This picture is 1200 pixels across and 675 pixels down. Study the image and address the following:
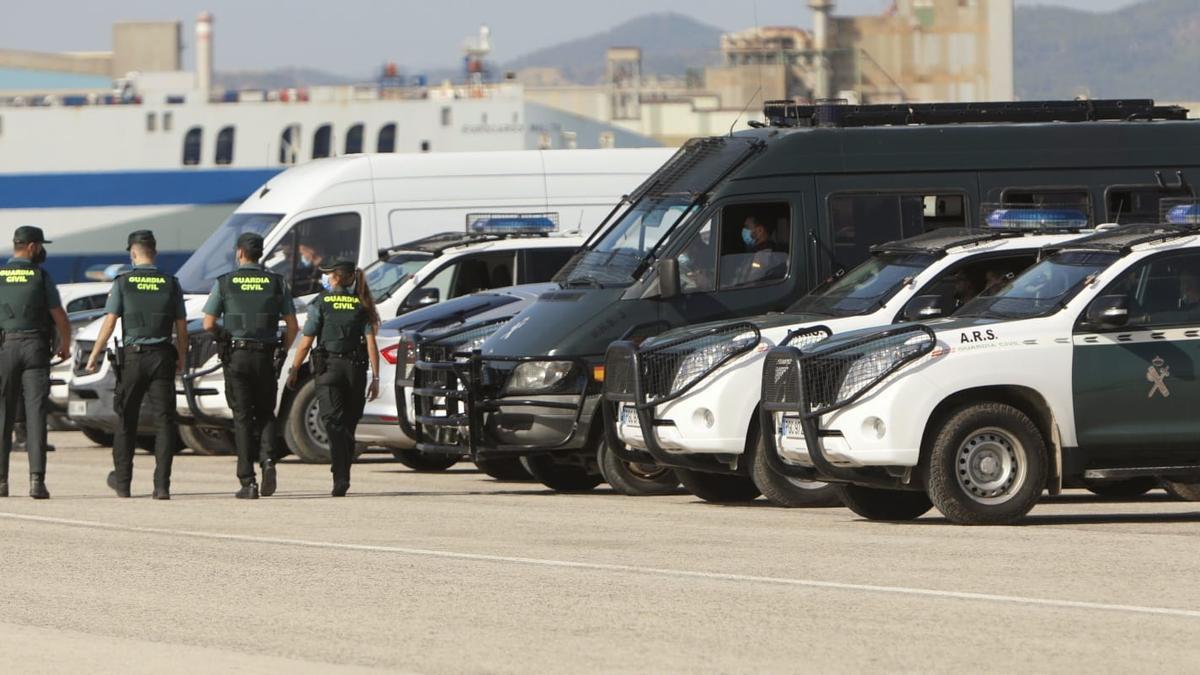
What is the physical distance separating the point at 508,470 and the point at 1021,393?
582 centimetres

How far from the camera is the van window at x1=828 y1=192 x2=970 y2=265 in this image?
16.6 metres

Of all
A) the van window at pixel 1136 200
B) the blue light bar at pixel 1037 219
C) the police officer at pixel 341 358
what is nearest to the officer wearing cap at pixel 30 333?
the police officer at pixel 341 358

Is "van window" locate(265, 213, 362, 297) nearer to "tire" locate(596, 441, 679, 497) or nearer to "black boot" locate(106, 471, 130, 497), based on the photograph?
"black boot" locate(106, 471, 130, 497)

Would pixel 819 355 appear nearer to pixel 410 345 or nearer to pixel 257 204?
pixel 410 345

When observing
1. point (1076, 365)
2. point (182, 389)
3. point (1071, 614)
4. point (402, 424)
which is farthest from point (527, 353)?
point (1071, 614)

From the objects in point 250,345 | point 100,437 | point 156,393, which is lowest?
point 100,437

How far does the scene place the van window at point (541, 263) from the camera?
68.0ft

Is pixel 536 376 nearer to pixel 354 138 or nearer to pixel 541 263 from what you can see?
pixel 541 263

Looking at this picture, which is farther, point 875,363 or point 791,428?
point 791,428

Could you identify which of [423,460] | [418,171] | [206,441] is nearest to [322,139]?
[418,171]

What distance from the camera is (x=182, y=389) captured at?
20250 mm

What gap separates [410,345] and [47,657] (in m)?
9.05

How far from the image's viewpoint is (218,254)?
76.5ft

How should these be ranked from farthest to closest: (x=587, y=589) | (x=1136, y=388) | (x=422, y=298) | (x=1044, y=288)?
(x=422, y=298) → (x=1044, y=288) → (x=1136, y=388) → (x=587, y=589)
